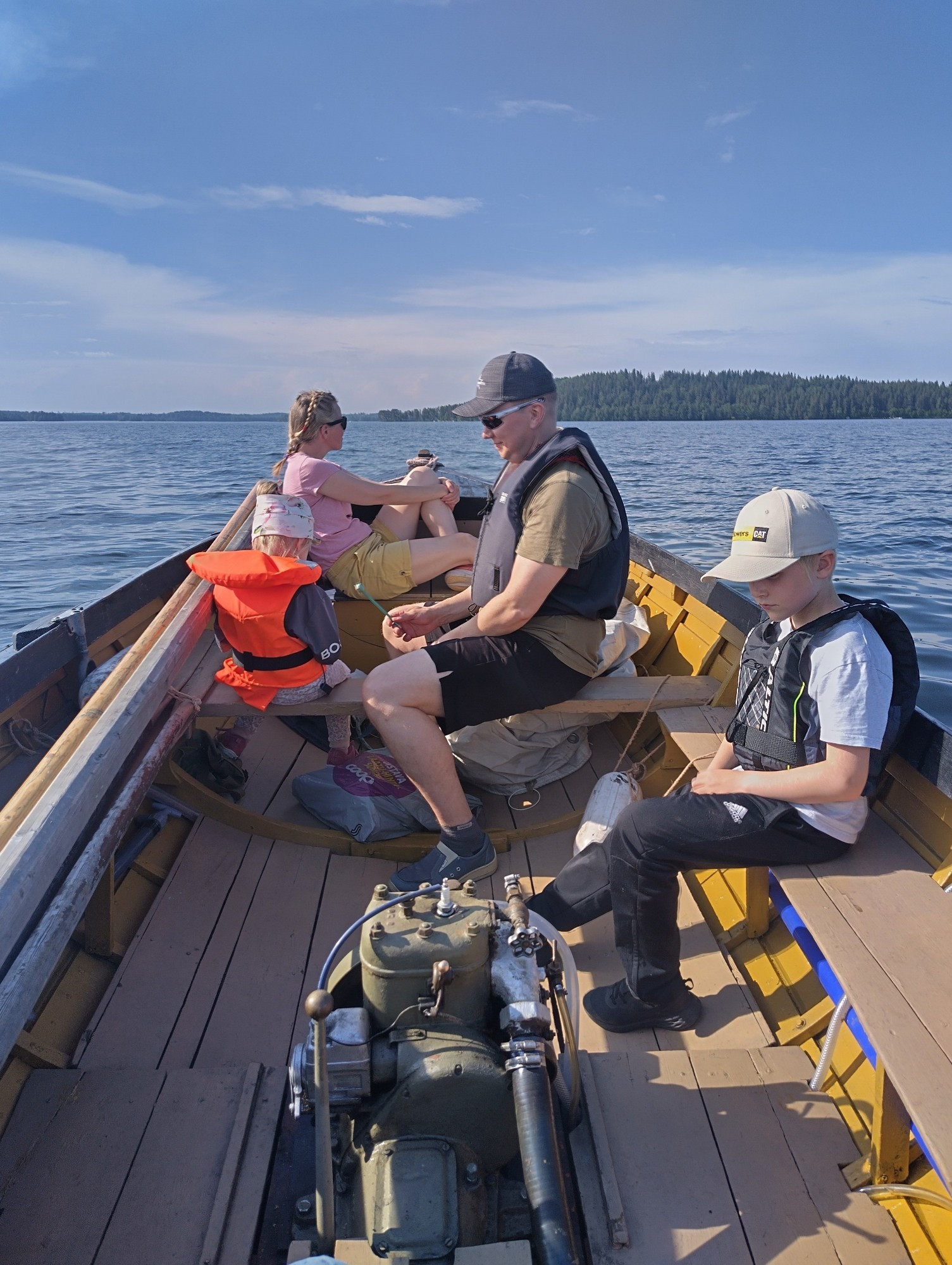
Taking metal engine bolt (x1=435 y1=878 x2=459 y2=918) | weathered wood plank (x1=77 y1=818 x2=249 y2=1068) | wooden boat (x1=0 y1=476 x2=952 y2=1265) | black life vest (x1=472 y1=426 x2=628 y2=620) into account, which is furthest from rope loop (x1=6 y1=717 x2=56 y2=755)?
metal engine bolt (x1=435 y1=878 x2=459 y2=918)

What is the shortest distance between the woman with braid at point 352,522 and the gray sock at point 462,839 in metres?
1.69

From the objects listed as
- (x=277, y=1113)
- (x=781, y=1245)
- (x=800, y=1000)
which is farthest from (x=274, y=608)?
(x=781, y=1245)

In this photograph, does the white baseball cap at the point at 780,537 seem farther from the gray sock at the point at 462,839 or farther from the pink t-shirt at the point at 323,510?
the pink t-shirt at the point at 323,510

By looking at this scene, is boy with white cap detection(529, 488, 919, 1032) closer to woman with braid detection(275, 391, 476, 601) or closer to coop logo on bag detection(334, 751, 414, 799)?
coop logo on bag detection(334, 751, 414, 799)

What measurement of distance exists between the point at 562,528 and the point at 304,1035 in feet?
5.56

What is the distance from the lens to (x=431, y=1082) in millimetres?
1481

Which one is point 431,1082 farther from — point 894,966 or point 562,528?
point 562,528

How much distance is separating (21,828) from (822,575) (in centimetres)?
190

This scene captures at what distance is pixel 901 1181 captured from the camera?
1784mm

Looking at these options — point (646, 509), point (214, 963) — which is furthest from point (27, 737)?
point (646, 509)

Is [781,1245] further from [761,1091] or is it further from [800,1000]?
[800,1000]

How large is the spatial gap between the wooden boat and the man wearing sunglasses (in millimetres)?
434

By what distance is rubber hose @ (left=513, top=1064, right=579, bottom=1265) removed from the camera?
1228 mm

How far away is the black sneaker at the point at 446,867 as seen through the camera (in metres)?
2.87
